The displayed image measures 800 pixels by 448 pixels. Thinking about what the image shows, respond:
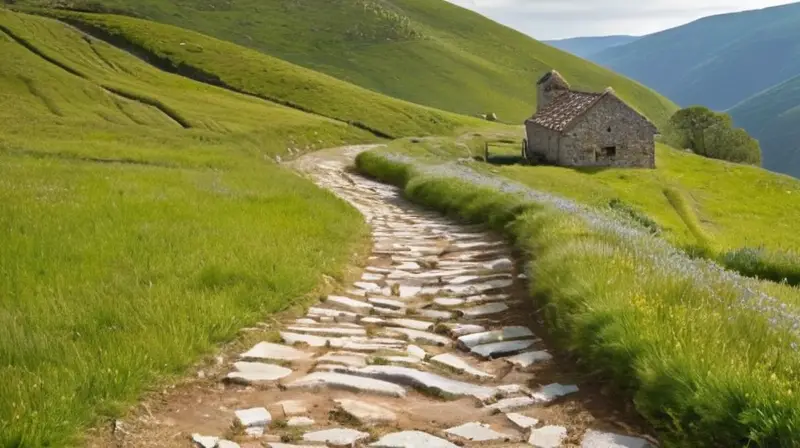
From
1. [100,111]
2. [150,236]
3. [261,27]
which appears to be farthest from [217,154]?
[261,27]

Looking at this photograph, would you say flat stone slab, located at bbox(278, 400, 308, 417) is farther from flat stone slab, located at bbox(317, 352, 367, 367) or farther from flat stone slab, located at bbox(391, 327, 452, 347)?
flat stone slab, located at bbox(391, 327, 452, 347)

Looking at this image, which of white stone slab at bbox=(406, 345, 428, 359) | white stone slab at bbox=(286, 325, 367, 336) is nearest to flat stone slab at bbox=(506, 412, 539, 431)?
white stone slab at bbox=(406, 345, 428, 359)

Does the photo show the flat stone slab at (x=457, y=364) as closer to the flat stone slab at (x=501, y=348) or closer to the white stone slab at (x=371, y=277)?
the flat stone slab at (x=501, y=348)

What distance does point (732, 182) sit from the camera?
61.0m

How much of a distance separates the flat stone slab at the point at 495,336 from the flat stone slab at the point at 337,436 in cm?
256

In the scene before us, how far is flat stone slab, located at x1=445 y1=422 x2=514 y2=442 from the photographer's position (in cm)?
480

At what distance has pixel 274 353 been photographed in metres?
6.52

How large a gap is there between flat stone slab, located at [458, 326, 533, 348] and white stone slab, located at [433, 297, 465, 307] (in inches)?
48.8

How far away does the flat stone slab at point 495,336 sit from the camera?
7270 mm

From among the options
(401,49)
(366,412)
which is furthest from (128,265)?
(401,49)

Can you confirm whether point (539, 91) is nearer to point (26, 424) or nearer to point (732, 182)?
point (732, 182)

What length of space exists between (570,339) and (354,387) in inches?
88.2

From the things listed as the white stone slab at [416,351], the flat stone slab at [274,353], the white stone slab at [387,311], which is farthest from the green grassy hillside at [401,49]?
the flat stone slab at [274,353]

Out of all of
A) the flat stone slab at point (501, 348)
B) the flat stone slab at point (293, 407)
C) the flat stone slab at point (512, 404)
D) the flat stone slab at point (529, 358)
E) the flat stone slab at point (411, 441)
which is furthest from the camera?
the flat stone slab at point (501, 348)
